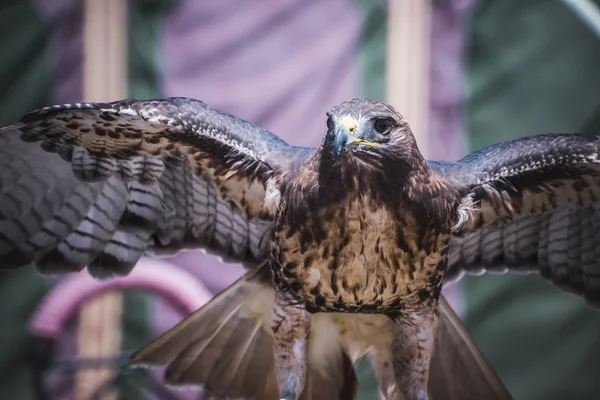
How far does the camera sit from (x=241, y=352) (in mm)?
2252

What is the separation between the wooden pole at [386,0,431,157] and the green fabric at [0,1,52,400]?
4.95ft

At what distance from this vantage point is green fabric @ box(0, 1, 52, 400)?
321 centimetres

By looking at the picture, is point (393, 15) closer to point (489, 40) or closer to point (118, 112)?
point (489, 40)

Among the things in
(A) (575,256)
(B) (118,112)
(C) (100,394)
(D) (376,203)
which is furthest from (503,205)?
(C) (100,394)

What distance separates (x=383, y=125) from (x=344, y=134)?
0.44ft

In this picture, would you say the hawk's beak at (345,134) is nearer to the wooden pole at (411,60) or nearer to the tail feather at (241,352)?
the tail feather at (241,352)

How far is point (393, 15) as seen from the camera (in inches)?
128

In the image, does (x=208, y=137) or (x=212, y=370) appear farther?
(x=212, y=370)

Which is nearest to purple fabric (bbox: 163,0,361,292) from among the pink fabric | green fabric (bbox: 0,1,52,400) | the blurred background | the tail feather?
the blurred background

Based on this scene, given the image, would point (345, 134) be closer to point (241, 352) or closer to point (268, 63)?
point (241, 352)

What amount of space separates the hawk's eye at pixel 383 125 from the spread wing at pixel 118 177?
1.11ft

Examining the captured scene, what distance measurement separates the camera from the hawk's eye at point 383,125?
1.71m

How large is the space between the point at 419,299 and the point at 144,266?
1.35m

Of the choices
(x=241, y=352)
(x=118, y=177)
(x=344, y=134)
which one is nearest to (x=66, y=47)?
(x=118, y=177)
